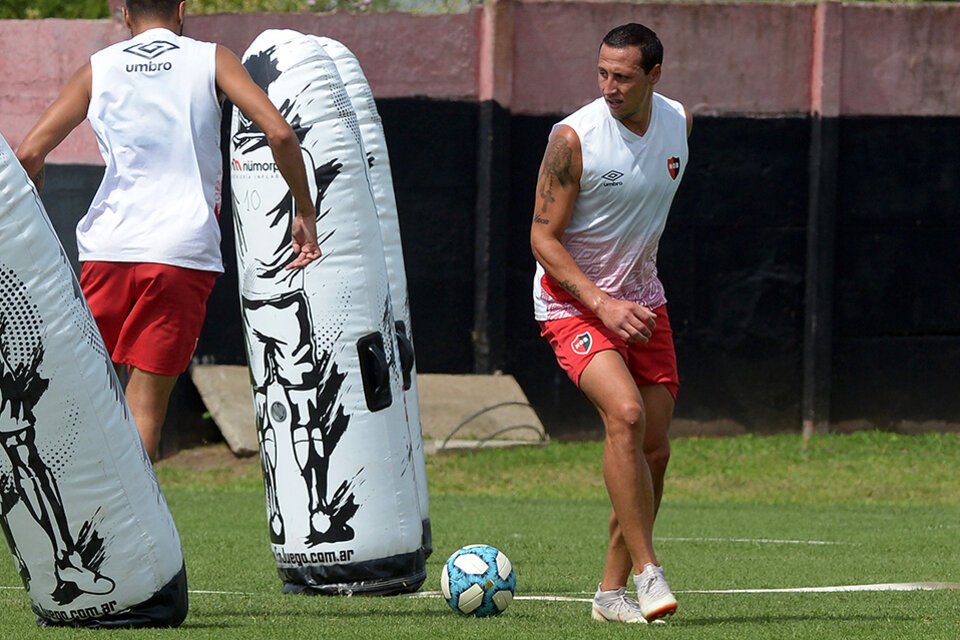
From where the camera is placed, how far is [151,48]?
19.4 feet

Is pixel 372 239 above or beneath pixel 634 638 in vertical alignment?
above

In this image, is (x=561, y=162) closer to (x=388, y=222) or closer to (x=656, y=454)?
(x=656, y=454)

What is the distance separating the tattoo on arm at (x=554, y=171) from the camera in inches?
231

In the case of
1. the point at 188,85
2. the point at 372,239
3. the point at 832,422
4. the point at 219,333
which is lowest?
the point at 832,422

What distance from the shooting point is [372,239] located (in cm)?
645

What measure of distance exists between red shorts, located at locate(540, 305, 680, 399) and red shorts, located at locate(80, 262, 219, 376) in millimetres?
1323

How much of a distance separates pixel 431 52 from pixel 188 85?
26.9 feet

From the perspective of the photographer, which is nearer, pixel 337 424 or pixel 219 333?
pixel 337 424

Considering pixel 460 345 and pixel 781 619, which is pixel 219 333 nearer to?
pixel 460 345

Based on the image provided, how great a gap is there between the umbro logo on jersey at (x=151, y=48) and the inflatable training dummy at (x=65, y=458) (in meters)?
1.03

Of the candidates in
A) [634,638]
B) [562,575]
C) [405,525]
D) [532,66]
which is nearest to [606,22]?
[532,66]

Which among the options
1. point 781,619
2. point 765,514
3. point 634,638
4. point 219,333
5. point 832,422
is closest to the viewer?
point 634,638

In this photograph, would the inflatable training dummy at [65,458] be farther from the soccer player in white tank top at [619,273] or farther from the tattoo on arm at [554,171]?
the tattoo on arm at [554,171]

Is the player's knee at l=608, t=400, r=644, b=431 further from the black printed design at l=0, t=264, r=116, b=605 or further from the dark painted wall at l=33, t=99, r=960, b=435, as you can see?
the dark painted wall at l=33, t=99, r=960, b=435
